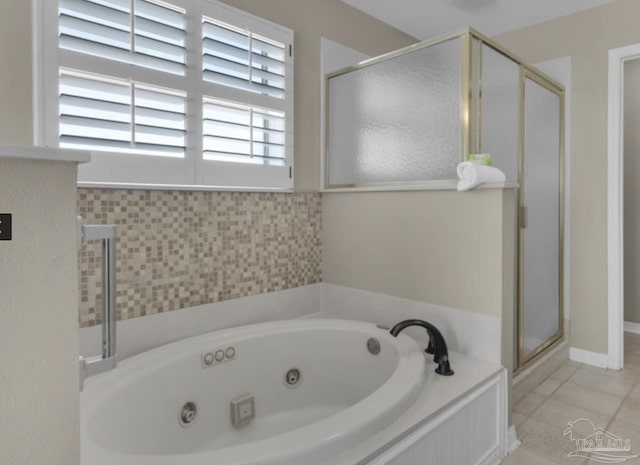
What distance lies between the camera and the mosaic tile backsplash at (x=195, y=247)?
1.68m

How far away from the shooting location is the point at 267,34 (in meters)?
2.18

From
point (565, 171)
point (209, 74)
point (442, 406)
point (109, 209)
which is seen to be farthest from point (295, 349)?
point (565, 171)

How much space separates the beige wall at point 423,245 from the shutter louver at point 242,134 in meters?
0.51

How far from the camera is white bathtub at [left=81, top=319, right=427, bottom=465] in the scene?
1.06 meters

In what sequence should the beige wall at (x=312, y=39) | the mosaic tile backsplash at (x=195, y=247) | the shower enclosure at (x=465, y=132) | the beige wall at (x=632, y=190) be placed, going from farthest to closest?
1. the beige wall at (x=632, y=190)
2. the beige wall at (x=312, y=39)
3. the shower enclosure at (x=465, y=132)
4. the mosaic tile backsplash at (x=195, y=247)

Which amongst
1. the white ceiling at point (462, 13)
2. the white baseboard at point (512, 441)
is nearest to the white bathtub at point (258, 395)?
the white baseboard at point (512, 441)

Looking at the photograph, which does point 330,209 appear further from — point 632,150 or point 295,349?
point 632,150

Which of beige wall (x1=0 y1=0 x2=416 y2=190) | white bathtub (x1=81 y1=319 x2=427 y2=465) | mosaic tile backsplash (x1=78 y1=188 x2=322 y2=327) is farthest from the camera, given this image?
beige wall (x1=0 y1=0 x2=416 y2=190)

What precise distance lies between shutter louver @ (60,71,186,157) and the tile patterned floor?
81.3 inches

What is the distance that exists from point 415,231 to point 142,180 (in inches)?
52.2

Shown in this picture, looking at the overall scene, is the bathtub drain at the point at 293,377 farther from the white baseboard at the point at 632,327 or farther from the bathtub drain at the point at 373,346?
the white baseboard at the point at 632,327

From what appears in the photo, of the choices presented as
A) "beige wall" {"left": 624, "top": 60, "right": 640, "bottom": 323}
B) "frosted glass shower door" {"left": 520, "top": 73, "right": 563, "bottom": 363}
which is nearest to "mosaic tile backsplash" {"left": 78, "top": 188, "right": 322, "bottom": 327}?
"frosted glass shower door" {"left": 520, "top": 73, "right": 563, "bottom": 363}

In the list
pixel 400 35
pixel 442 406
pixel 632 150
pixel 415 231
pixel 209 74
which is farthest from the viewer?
pixel 632 150

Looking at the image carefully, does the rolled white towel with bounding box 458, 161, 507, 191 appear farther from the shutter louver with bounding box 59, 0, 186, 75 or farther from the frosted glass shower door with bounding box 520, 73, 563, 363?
the shutter louver with bounding box 59, 0, 186, 75
